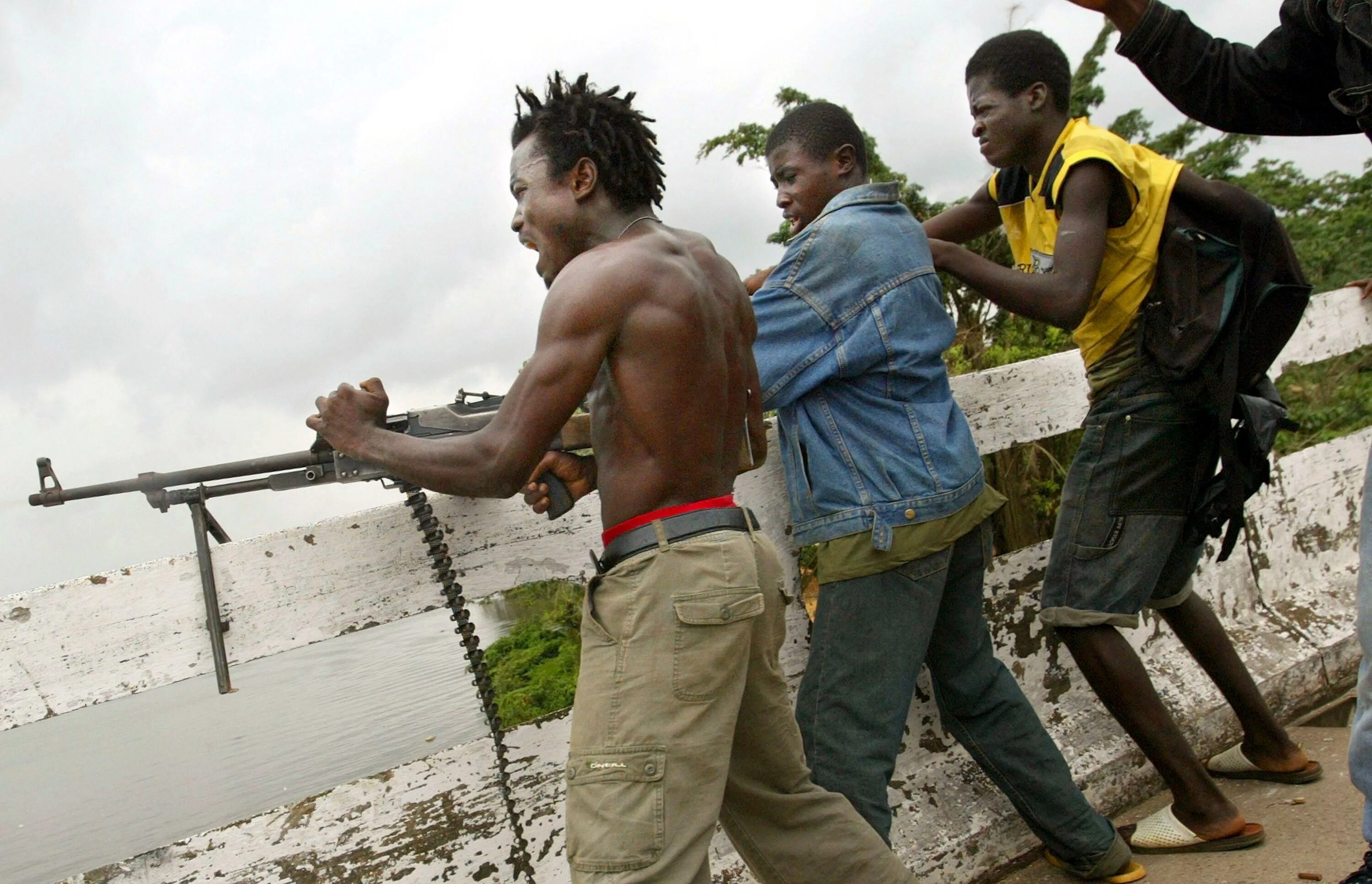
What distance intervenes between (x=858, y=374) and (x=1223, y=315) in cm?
113

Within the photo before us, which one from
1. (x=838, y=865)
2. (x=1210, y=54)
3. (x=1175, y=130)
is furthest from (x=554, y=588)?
(x=1175, y=130)

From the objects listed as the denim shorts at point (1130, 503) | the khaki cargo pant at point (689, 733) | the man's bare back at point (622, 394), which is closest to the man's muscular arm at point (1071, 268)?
the denim shorts at point (1130, 503)

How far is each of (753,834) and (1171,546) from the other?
165 centimetres

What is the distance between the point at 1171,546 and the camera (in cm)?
335

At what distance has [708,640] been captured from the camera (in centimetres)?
221

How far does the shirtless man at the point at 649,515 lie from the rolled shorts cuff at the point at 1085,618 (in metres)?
1.14

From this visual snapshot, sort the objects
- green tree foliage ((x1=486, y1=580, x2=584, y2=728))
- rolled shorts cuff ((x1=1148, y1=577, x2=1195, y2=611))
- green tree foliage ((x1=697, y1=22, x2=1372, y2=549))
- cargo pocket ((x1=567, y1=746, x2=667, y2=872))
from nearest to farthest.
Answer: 1. cargo pocket ((x1=567, y1=746, x2=667, y2=872))
2. rolled shorts cuff ((x1=1148, y1=577, x2=1195, y2=611))
3. green tree foliage ((x1=486, y1=580, x2=584, y2=728))
4. green tree foliage ((x1=697, y1=22, x2=1372, y2=549))

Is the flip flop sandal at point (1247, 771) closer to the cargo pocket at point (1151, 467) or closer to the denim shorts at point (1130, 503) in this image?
the denim shorts at point (1130, 503)

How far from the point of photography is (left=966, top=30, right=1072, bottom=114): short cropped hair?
3350 mm

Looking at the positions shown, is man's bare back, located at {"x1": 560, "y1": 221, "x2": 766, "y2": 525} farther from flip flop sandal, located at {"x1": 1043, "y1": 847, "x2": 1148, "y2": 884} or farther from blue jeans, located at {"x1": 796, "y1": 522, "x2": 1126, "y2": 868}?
flip flop sandal, located at {"x1": 1043, "y1": 847, "x2": 1148, "y2": 884}

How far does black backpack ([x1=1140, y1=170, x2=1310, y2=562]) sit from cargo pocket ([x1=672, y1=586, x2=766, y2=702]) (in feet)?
5.61

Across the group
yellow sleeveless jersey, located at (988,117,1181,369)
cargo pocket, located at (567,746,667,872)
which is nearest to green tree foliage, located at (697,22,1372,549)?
yellow sleeveless jersey, located at (988,117,1181,369)

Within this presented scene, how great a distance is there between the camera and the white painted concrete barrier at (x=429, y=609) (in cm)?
239

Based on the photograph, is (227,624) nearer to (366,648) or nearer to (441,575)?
(441,575)
